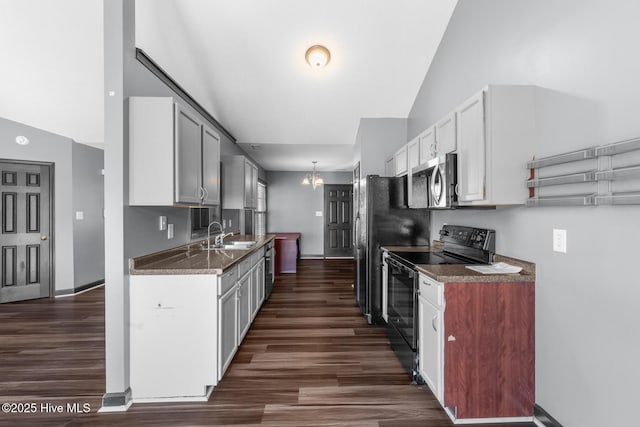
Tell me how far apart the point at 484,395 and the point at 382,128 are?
3.32 m

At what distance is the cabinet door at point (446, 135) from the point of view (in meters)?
2.26

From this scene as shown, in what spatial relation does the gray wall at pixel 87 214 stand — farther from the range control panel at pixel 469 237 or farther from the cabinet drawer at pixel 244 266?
the range control panel at pixel 469 237

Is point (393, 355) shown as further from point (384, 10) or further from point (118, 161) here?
point (384, 10)

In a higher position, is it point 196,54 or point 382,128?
point 196,54

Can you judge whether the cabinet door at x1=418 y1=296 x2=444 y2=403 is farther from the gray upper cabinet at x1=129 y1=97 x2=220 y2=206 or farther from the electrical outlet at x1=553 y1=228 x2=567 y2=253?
the gray upper cabinet at x1=129 y1=97 x2=220 y2=206

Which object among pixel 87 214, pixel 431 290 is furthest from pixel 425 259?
pixel 87 214

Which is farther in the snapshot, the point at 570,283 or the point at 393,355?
the point at 393,355

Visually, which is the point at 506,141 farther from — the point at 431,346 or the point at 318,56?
the point at 318,56

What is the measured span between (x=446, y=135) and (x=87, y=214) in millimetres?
5296

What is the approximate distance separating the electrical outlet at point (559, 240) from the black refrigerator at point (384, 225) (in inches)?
66.4

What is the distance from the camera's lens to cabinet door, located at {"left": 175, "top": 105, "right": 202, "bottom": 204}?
2.16 metres

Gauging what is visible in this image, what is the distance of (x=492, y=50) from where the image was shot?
7.72 feet

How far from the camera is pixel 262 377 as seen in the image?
92.4 inches

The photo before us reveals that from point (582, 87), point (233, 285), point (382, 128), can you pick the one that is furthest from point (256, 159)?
point (582, 87)
